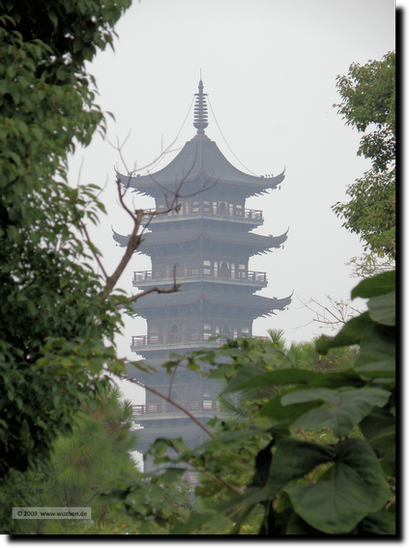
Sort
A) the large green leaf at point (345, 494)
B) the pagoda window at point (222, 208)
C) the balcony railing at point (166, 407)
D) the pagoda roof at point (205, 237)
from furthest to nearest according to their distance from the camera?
1. the pagoda window at point (222, 208)
2. the pagoda roof at point (205, 237)
3. the balcony railing at point (166, 407)
4. the large green leaf at point (345, 494)

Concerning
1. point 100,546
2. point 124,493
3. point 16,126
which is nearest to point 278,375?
point 100,546

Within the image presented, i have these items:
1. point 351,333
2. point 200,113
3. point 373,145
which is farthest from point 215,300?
point 351,333

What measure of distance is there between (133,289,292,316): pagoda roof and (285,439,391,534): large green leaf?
2308 cm

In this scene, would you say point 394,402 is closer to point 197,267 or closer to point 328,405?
point 328,405

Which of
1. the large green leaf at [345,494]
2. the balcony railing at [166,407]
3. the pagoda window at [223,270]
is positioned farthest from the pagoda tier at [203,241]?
the large green leaf at [345,494]

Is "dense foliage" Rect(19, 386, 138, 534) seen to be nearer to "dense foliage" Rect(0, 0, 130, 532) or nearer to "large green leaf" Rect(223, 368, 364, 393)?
"dense foliage" Rect(0, 0, 130, 532)

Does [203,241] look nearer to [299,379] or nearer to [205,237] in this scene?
[205,237]

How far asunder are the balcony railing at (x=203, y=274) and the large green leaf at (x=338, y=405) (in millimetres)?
23756

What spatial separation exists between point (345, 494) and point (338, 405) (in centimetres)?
11

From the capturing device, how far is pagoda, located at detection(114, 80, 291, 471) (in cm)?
2417

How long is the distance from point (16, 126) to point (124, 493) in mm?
1715

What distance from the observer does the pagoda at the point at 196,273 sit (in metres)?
24.2

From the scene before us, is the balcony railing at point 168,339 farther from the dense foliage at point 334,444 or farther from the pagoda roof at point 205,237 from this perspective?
the dense foliage at point 334,444

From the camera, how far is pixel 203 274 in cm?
2456
